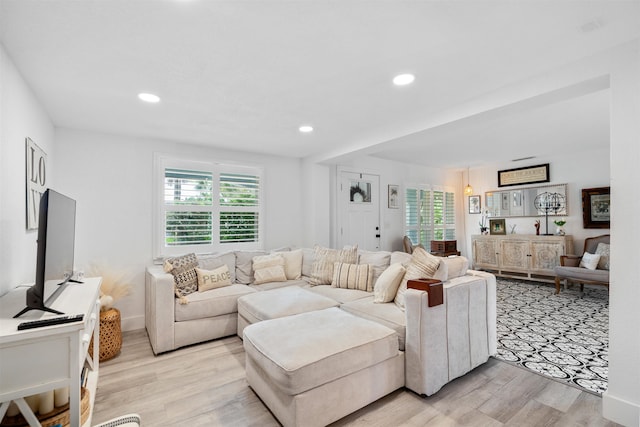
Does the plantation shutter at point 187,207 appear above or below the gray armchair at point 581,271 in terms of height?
above

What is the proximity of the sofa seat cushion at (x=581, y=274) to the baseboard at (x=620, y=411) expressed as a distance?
128 inches

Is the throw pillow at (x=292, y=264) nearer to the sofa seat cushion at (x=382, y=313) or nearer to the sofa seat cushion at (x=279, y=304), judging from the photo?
the sofa seat cushion at (x=279, y=304)

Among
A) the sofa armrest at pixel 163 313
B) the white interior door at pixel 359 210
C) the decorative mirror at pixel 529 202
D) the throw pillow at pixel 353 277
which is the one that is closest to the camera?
the sofa armrest at pixel 163 313

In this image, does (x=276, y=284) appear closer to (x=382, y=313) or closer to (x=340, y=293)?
(x=340, y=293)

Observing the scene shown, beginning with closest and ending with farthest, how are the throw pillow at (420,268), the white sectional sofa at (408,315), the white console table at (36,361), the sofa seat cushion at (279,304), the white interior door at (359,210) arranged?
the white console table at (36,361)
the white sectional sofa at (408,315)
the throw pillow at (420,268)
the sofa seat cushion at (279,304)
the white interior door at (359,210)

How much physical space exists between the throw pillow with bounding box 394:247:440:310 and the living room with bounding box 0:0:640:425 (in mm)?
1079

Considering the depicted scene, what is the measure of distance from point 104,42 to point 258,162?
9.45 ft

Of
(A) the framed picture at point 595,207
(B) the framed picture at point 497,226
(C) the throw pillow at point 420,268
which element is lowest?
(C) the throw pillow at point 420,268

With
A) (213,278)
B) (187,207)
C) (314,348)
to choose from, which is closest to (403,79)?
(314,348)

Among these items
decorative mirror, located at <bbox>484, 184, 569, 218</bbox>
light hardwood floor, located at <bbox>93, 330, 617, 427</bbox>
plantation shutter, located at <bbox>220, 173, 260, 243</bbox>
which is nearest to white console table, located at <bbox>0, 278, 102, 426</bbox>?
light hardwood floor, located at <bbox>93, 330, 617, 427</bbox>

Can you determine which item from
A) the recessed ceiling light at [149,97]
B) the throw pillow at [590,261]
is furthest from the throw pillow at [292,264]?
the throw pillow at [590,261]

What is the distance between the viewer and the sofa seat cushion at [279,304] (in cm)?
275

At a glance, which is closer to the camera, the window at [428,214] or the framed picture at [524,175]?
the framed picture at [524,175]

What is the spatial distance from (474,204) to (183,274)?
6.50 metres
